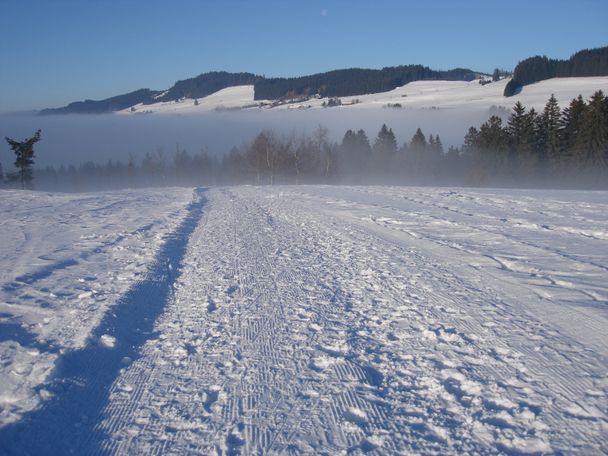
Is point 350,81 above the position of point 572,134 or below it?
above

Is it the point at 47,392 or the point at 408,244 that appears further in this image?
the point at 408,244

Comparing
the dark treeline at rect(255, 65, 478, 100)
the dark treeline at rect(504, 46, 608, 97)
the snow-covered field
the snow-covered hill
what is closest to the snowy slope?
the snow-covered field

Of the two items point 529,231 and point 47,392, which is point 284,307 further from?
point 529,231

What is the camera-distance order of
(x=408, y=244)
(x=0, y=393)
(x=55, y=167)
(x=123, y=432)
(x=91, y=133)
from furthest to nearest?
1. (x=91, y=133)
2. (x=55, y=167)
3. (x=408, y=244)
4. (x=0, y=393)
5. (x=123, y=432)

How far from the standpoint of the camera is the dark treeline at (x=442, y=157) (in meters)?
38.0

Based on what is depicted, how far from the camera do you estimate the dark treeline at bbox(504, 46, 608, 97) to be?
278 feet

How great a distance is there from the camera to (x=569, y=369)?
3615mm

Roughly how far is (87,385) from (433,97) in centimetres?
12354

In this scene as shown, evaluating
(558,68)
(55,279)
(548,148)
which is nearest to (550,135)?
(548,148)

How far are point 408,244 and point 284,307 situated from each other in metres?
4.25

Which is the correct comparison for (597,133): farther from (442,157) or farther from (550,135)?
(442,157)

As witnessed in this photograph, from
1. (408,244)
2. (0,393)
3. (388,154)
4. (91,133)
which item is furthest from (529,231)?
(91,133)

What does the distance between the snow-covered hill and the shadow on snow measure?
224ft

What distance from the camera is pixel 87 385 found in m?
3.65
